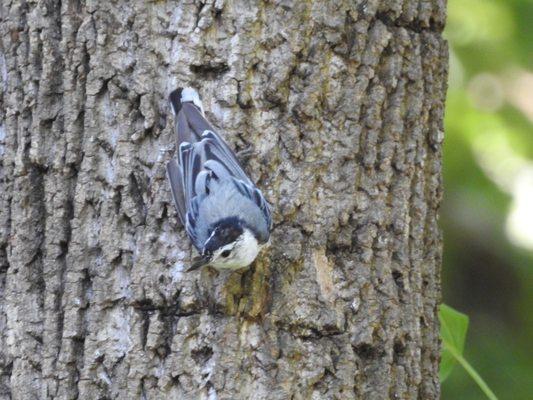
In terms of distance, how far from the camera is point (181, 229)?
2965 mm

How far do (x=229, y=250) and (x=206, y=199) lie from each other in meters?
0.33

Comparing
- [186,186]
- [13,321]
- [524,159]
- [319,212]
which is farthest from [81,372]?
[524,159]

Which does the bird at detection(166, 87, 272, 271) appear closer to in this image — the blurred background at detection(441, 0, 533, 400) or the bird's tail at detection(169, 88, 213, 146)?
the bird's tail at detection(169, 88, 213, 146)

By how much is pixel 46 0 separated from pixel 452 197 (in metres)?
2.69

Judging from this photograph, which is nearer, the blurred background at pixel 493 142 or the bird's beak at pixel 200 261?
the bird's beak at pixel 200 261

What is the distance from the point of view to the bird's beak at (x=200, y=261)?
9.39 ft

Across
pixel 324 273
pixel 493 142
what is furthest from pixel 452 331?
pixel 493 142

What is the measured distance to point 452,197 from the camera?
17.0ft

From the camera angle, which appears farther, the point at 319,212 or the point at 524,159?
the point at 524,159

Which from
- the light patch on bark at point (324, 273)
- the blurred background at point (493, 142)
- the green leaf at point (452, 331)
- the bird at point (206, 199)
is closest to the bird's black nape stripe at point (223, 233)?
the bird at point (206, 199)

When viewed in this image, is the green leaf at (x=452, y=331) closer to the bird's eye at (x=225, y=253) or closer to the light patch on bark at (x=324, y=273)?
the light patch on bark at (x=324, y=273)

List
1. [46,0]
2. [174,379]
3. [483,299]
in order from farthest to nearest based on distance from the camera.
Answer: [483,299], [46,0], [174,379]

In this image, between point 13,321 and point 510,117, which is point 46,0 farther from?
point 510,117

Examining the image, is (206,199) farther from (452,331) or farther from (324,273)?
(452,331)
